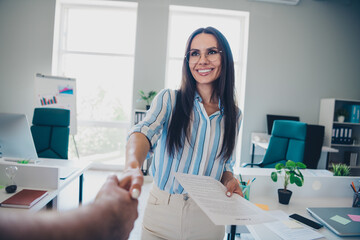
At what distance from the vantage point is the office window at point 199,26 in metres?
4.25

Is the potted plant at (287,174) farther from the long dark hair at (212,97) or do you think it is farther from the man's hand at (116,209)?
the man's hand at (116,209)

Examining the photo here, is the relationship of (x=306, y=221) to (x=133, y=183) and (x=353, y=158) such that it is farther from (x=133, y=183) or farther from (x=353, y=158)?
(x=353, y=158)

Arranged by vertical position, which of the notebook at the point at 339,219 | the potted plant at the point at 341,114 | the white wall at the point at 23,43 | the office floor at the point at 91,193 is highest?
the white wall at the point at 23,43

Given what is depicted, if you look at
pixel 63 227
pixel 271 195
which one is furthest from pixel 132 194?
pixel 271 195

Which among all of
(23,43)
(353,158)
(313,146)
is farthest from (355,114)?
(23,43)

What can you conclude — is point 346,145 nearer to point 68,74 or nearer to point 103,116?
point 103,116

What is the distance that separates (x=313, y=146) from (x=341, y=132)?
121 centimetres

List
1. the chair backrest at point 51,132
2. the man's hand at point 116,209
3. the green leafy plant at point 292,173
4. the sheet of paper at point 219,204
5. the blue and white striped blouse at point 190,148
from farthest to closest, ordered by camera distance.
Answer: the chair backrest at point 51,132
the green leafy plant at point 292,173
the blue and white striped blouse at point 190,148
the sheet of paper at point 219,204
the man's hand at point 116,209

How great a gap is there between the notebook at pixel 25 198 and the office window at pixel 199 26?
11.0 feet

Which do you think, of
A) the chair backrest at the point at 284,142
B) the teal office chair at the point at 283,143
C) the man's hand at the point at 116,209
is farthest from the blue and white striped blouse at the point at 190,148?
the chair backrest at the point at 284,142

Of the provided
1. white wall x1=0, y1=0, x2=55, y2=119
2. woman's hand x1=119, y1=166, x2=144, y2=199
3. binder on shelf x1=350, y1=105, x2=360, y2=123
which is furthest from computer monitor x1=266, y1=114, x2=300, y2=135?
white wall x1=0, y1=0, x2=55, y2=119

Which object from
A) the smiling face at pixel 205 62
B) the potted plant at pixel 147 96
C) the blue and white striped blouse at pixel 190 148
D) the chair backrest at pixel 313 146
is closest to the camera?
the blue and white striped blouse at pixel 190 148

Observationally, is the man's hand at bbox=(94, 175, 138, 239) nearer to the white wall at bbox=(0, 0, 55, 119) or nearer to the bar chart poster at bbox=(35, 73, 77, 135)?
the bar chart poster at bbox=(35, 73, 77, 135)

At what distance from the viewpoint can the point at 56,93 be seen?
3674 millimetres
